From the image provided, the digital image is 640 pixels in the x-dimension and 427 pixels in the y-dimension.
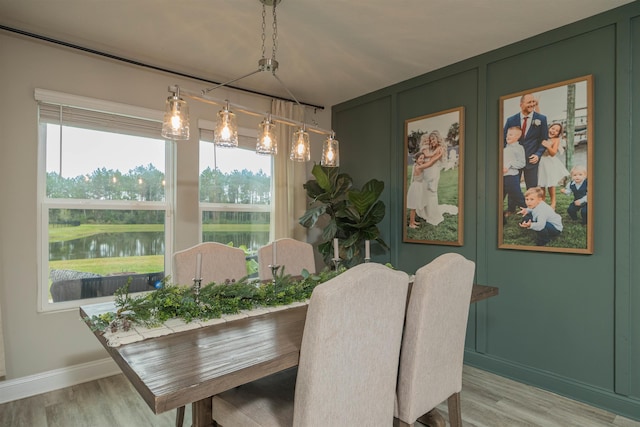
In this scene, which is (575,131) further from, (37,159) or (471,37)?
(37,159)

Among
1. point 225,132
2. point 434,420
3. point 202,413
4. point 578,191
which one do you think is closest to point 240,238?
point 225,132

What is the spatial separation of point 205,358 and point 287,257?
64.7 inches

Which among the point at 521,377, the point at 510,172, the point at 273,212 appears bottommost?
the point at 521,377

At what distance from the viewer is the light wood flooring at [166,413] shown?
2133 millimetres

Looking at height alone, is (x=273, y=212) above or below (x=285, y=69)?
below

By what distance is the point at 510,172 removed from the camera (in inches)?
108

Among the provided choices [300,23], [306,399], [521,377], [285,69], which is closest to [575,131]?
[521,377]

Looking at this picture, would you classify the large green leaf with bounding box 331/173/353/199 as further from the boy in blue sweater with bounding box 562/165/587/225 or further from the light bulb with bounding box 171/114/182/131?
the light bulb with bounding box 171/114/182/131

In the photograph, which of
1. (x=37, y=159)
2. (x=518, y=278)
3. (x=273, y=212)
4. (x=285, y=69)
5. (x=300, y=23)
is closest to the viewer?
(x=300, y=23)

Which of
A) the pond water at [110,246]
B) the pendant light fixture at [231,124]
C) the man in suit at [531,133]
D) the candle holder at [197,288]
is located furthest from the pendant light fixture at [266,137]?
the man in suit at [531,133]

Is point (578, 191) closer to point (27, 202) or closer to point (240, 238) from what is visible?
point (240, 238)

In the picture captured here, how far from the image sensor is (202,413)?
1.44m

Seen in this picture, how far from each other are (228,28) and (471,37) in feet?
5.81

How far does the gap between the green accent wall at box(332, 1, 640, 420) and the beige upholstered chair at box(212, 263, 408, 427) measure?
5.94 feet
